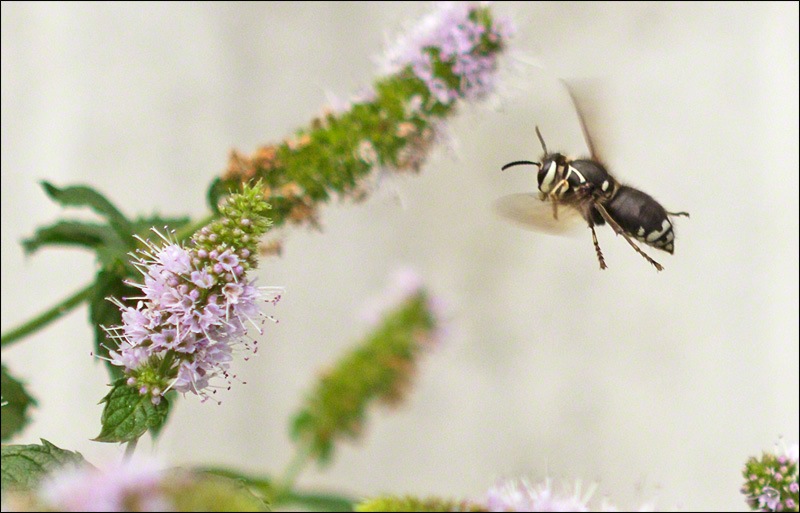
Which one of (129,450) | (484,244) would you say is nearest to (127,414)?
(129,450)

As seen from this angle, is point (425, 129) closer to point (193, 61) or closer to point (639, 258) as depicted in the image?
point (193, 61)

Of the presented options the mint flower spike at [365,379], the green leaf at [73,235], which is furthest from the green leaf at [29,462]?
the mint flower spike at [365,379]

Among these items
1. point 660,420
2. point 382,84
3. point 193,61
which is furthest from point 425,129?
point 660,420

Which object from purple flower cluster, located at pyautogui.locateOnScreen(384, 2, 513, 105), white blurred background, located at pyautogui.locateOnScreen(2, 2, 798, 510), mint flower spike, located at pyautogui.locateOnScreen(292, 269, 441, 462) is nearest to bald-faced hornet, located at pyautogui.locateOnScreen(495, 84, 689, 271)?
purple flower cluster, located at pyautogui.locateOnScreen(384, 2, 513, 105)

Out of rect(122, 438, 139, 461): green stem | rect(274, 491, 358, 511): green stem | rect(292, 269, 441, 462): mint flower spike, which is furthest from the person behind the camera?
rect(292, 269, 441, 462): mint flower spike

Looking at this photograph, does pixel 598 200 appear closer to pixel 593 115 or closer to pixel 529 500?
pixel 593 115

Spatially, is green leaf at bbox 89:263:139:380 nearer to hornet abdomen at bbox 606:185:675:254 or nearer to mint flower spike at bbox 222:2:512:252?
mint flower spike at bbox 222:2:512:252
